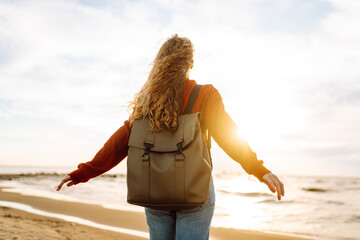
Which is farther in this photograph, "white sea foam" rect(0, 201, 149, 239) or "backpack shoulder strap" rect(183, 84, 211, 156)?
"white sea foam" rect(0, 201, 149, 239)

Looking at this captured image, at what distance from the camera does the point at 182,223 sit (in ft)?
5.14

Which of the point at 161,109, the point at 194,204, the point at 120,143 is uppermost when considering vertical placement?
the point at 161,109

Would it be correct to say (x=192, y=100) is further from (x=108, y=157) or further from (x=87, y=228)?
(x=87, y=228)

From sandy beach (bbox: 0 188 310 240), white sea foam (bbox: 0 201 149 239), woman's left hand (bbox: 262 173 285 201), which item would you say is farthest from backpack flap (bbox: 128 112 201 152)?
white sea foam (bbox: 0 201 149 239)

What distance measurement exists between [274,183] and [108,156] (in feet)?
3.15

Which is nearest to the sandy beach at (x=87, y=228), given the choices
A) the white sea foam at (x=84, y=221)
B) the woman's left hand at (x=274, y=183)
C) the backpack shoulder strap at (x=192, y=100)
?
the white sea foam at (x=84, y=221)

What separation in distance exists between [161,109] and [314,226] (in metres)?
8.21

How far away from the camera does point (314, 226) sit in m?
8.34

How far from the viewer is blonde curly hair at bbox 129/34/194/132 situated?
1622mm

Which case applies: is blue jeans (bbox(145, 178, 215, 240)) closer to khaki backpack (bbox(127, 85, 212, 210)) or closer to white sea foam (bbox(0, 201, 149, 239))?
khaki backpack (bbox(127, 85, 212, 210))

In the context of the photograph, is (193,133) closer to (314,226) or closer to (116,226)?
(116,226)

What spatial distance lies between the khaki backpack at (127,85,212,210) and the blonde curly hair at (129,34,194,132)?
2.4 inches

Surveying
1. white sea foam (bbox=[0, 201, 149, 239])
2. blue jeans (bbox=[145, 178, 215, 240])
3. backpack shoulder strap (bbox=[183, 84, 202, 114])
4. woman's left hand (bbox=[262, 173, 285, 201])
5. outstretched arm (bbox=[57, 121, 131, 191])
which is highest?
backpack shoulder strap (bbox=[183, 84, 202, 114])

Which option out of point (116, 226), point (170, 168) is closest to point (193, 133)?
point (170, 168)
